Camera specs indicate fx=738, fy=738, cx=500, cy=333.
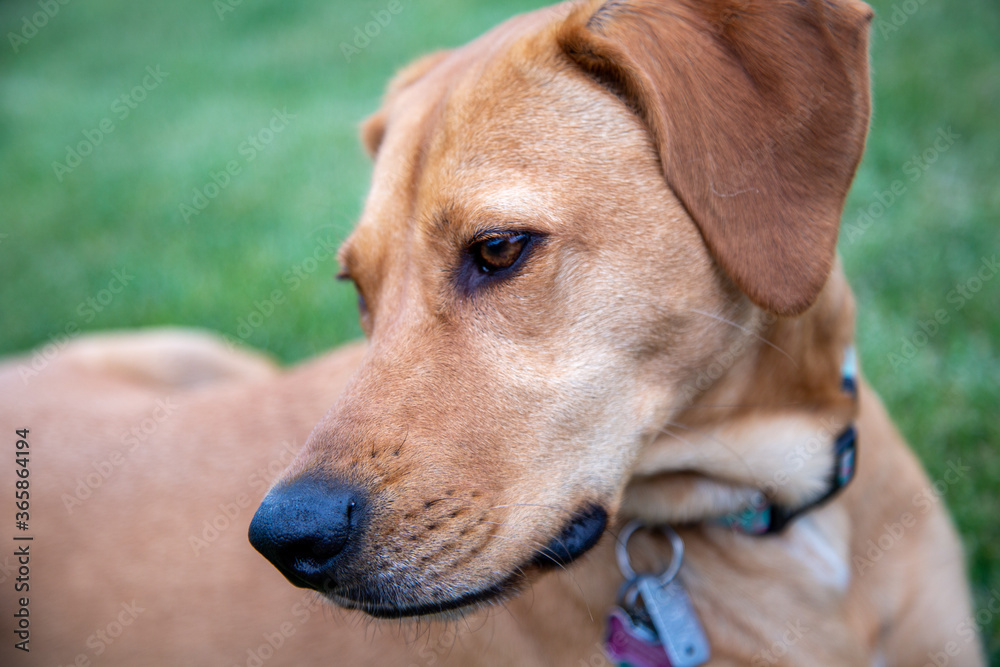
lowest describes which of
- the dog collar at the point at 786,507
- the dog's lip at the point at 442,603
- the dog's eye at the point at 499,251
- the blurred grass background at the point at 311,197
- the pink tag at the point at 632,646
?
the blurred grass background at the point at 311,197

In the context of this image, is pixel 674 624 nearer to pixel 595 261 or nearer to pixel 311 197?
pixel 595 261

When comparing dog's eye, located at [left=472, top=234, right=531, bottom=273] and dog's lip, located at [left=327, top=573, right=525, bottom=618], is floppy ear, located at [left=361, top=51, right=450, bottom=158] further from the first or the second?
dog's lip, located at [left=327, top=573, right=525, bottom=618]

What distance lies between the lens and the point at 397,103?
2.71 meters

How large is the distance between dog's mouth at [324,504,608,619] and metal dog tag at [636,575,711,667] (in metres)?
0.36

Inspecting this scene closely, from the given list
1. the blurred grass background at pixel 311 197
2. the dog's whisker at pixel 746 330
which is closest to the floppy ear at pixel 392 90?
the blurred grass background at pixel 311 197

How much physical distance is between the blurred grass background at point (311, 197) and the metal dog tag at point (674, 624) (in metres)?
1.48

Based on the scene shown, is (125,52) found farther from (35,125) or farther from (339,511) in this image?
(339,511)

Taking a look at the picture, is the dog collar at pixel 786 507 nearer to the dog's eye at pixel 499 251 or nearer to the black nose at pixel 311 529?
the dog's eye at pixel 499 251

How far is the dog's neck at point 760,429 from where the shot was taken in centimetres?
220

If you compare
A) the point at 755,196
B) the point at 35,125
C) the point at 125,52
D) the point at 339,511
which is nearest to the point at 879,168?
the point at 755,196

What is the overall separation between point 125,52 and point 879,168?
45.6 ft

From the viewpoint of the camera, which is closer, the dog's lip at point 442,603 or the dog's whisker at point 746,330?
the dog's lip at point 442,603

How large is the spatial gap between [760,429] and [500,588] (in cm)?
97

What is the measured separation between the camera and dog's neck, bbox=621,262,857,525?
220 centimetres
